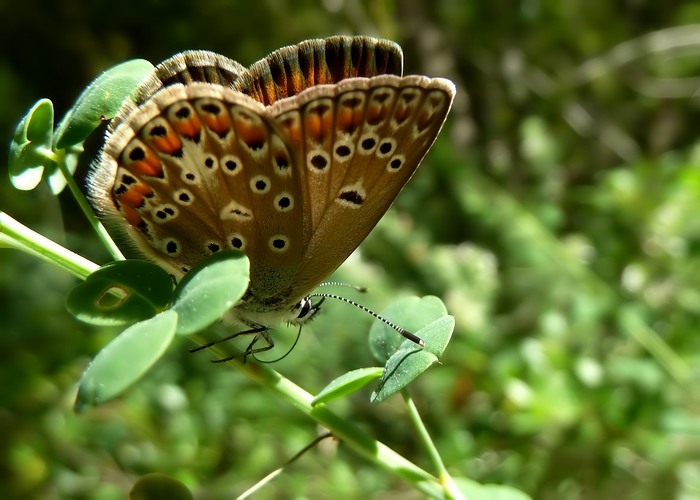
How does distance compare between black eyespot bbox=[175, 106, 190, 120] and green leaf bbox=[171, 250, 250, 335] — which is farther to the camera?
black eyespot bbox=[175, 106, 190, 120]

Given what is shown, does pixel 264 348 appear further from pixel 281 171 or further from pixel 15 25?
pixel 15 25

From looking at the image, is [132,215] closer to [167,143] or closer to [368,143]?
[167,143]

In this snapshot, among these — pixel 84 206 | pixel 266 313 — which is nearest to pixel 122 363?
pixel 84 206

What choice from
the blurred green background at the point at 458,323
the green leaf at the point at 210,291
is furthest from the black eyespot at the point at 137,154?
the blurred green background at the point at 458,323

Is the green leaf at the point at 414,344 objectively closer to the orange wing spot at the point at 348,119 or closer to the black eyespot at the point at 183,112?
the orange wing spot at the point at 348,119

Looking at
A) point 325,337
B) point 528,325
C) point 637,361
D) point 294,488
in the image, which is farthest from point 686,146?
point 294,488

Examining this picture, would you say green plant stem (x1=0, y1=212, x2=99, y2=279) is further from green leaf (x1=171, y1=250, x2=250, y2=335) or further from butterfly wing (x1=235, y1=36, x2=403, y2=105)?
butterfly wing (x1=235, y1=36, x2=403, y2=105)

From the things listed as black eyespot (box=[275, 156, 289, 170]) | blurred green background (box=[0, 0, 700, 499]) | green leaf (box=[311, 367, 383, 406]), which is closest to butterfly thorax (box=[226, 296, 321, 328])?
black eyespot (box=[275, 156, 289, 170])
